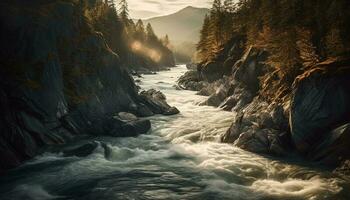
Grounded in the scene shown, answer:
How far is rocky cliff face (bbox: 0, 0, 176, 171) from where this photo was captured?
92.2ft

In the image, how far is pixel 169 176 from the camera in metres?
23.9

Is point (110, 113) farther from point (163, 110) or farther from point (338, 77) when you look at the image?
point (338, 77)

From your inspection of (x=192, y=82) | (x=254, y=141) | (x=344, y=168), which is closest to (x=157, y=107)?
(x=254, y=141)

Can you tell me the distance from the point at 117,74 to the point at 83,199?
27424 millimetres

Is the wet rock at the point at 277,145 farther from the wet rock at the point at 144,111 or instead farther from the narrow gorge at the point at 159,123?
the wet rock at the point at 144,111

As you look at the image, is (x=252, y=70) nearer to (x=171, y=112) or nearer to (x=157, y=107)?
(x=171, y=112)

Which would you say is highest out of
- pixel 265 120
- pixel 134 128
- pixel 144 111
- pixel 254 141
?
pixel 265 120

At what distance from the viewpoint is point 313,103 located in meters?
28.2

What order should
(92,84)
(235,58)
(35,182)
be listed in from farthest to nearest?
(235,58)
(92,84)
(35,182)

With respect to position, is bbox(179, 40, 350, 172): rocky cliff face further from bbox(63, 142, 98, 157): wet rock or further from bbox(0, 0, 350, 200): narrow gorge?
bbox(63, 142, 98, 157): wet rock

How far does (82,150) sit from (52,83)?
24.9 feet

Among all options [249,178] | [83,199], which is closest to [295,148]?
[249,178]

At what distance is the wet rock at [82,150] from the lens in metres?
28.4

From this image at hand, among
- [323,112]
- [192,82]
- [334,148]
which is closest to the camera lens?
[334,148]
